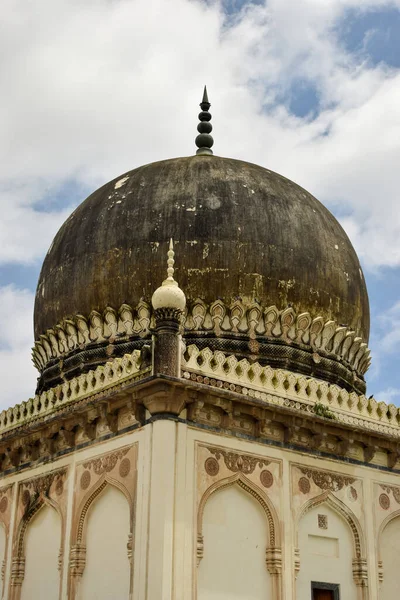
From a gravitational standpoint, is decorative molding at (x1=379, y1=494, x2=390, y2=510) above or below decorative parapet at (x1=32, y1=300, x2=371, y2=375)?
below

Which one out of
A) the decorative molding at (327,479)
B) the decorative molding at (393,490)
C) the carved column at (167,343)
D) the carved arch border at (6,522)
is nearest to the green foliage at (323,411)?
the decorative molding at (327,479)

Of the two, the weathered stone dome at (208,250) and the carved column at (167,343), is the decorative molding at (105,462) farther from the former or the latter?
the weathered stone dome at (208,250)

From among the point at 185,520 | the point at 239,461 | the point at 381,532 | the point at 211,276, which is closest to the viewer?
the point at 185,520

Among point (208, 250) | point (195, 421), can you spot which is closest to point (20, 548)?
point (195, 421)

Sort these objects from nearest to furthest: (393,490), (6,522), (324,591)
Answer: (324,591) → (393,490) → (6,522)

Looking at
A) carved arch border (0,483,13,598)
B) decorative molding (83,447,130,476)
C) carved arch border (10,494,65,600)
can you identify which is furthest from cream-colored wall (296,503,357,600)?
carved arch border (0,483,13,598)

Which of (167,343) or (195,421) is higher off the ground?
(167,343)

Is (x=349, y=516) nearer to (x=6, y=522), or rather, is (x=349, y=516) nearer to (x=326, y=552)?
(x=326, y=552)

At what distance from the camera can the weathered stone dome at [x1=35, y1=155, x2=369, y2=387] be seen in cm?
1227

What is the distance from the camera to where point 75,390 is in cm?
1087

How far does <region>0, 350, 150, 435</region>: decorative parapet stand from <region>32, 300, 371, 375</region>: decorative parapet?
1333mm

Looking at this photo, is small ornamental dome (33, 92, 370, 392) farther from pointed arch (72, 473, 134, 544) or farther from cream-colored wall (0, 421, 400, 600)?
pointed arch (72, 473, 134, 544)

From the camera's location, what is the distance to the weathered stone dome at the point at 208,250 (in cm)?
1227

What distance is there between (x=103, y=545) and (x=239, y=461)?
5.68 ft
